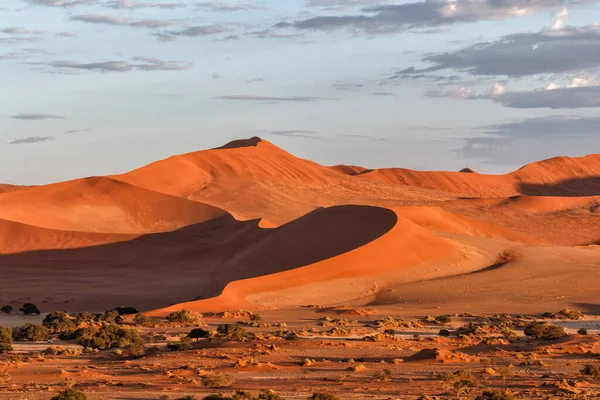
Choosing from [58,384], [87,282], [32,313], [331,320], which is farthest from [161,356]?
[87,282]

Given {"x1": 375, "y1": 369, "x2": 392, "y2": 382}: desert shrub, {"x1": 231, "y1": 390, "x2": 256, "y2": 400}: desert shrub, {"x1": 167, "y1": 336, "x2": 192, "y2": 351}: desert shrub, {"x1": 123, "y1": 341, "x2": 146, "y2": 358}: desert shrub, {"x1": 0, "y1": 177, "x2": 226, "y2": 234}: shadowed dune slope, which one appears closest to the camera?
{"x1": 231, "y1": 390, "x2": 256, "y2": 400}: desert shrub

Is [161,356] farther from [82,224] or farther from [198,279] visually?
[82,224]

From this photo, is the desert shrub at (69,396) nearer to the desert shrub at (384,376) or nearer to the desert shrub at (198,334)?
the desert shrub at (384,376)

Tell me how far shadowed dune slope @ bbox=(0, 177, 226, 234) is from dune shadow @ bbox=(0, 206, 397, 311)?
606cm

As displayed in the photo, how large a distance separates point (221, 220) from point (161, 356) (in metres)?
47.6

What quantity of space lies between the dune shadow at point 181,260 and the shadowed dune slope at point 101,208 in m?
6.06

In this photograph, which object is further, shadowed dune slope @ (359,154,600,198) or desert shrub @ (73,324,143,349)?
shadowed dune slope @ (359,154,600,198)

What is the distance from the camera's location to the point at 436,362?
86.3 feet

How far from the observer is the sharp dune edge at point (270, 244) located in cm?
4806

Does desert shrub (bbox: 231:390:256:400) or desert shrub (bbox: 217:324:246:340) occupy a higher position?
desert shrub (bbox: 231:390:256:400)

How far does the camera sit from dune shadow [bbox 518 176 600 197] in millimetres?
146125

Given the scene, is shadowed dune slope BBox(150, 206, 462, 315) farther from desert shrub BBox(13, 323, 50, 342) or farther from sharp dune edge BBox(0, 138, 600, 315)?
desert shrub BBox(13, 323, 50, 342)

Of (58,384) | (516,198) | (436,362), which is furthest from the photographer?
(516,198)

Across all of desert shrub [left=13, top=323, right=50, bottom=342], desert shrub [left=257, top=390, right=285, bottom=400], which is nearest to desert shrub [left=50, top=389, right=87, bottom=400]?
desert shrub [left=257, top=390, right=285, bottom=400]
